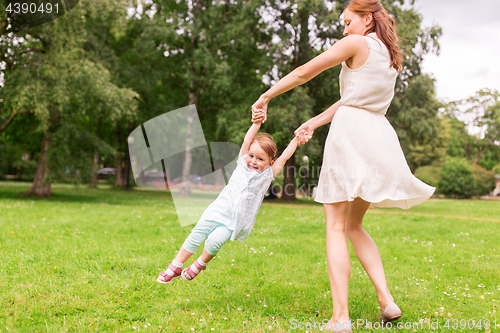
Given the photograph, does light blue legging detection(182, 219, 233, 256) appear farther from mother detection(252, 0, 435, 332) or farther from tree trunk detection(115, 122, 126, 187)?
tree trunk detection(115, 122, 126, 187)

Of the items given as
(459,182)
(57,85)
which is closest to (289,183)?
(57,85)

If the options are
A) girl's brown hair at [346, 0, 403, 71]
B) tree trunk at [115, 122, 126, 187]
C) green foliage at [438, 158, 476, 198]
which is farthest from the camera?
green foliage at [438, 158, 476, 198]

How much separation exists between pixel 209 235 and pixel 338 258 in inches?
42.6

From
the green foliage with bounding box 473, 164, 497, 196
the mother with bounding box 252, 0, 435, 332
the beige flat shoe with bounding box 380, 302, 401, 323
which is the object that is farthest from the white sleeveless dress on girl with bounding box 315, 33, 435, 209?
the green foliage with bounding box 473, 164, 497, 196

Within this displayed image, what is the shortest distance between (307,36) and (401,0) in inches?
226

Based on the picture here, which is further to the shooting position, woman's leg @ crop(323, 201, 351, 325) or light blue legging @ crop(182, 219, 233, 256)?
light blue legging @ crop(182, 219, 233, 256)

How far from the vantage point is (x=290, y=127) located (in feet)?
63.7

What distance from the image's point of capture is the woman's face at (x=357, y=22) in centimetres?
301

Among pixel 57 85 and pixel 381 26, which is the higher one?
pixel 57 85

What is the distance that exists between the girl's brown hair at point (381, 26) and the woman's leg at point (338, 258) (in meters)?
1.18

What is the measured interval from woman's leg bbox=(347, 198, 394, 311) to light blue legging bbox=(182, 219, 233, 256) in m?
1.02

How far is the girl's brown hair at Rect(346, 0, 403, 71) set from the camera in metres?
2.96

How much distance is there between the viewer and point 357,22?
9.87ft

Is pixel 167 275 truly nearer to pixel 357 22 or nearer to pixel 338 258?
pixel 338 258
